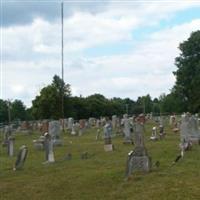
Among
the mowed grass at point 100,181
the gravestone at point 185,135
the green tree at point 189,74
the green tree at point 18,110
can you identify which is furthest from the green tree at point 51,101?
the mowed grass at point 100,181

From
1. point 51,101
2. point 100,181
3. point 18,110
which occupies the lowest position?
point 100,181

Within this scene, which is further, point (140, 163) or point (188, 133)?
point (188, 133)

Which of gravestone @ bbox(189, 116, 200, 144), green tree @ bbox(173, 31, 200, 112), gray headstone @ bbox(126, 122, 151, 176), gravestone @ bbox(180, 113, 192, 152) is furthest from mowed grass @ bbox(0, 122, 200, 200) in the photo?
green tree @ bbox(173, 31, 200, 112)

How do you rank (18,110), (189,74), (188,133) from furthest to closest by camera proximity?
(18,110)
(189,74)
(188,133)

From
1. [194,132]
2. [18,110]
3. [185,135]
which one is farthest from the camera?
[18,110]

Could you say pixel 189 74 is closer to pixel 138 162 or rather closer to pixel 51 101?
pixel 51 101

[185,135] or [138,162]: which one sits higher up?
[185,135]

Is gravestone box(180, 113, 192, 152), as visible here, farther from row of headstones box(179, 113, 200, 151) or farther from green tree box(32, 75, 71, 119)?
green tree box(32, 75, 71, 119)

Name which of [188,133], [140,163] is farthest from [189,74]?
[140,163]

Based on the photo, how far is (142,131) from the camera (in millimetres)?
16516

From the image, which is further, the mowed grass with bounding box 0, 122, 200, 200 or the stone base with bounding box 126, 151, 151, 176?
the stone base with bounding box 126, 151, 151, 176

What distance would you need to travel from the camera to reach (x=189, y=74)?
76.8 meters

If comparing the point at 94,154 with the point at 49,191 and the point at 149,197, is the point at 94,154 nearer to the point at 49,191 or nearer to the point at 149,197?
the point at 49,191

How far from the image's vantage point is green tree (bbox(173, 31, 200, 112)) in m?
74.9
